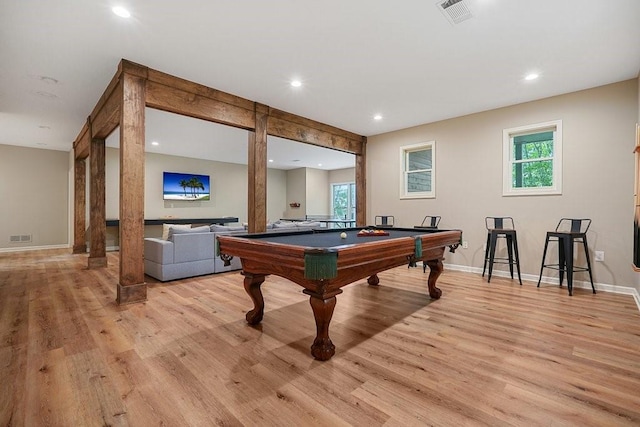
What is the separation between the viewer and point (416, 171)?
572 cm

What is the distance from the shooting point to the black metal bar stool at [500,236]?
420 cm

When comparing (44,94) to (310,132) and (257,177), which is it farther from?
(310,132)

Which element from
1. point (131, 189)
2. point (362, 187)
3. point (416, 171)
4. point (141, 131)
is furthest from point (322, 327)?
point (362, 187)

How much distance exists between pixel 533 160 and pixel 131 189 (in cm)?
534

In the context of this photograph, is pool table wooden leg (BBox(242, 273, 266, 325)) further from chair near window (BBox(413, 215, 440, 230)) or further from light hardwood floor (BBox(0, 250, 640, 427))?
chair near window (BBox(413, 215, 440, 230))

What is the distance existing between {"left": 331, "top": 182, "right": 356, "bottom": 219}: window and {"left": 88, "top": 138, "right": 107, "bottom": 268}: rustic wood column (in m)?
7.69

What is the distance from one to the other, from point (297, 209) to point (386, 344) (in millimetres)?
9087

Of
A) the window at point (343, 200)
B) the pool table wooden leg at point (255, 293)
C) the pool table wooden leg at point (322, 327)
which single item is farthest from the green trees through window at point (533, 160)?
the window at point (343, 200)

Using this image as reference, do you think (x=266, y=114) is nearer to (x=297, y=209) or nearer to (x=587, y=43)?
(x=587, y=43)

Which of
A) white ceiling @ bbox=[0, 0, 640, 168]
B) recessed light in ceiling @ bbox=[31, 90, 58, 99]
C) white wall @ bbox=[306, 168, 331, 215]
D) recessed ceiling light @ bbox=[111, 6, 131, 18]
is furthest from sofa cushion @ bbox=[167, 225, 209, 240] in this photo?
white wall @ bbox=[306, 168, 331, 215]

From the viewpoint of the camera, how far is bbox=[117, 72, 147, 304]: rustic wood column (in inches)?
124

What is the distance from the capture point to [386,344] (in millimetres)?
2207

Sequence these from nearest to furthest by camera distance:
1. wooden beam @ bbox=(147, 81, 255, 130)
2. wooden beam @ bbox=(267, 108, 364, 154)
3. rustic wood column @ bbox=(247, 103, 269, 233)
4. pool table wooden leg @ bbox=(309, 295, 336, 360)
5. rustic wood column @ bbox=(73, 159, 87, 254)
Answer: pool table wooden leg @ bbox=(309, 295, 336, 360) → wooden beam @ bbox=(147, 81, 255, 130) → rustic wood column @ bbox=(247, 103, 269, 233) → wooden beam @ bbox=(267, 108, 364, 154) → rustic wood column @ bbox=(73, 159, 87, 254)

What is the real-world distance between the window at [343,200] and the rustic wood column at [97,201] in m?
7.69
